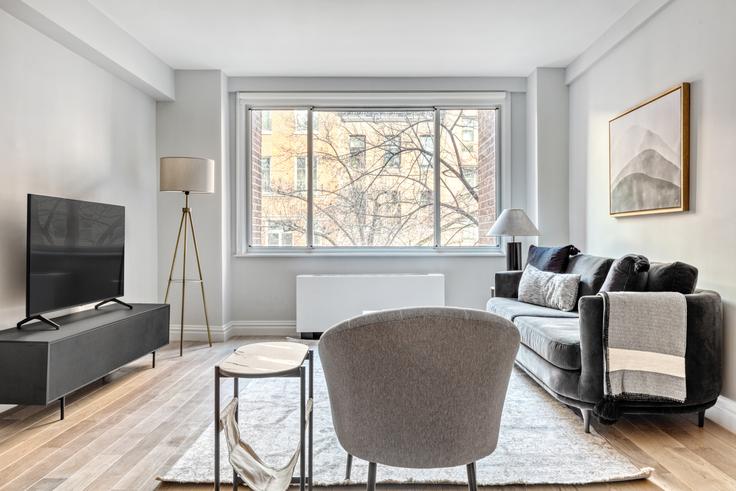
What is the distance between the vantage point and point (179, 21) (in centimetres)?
390

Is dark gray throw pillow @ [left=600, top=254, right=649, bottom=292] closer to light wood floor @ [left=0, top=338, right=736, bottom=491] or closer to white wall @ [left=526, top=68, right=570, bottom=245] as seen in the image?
light wood floor @ [left=0, top=338, right=736, bottom=491]

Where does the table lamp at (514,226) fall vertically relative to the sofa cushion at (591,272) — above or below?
above

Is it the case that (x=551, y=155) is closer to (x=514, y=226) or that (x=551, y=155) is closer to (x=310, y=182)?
(x=514, y=226)

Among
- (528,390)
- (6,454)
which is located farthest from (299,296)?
(6,454)

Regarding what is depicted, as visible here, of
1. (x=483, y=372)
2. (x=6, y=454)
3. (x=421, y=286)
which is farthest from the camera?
(x=421, y=286)

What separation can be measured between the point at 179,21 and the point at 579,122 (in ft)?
12.0

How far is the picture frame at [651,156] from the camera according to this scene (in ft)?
10.3

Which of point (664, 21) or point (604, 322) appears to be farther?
point (664, 21)

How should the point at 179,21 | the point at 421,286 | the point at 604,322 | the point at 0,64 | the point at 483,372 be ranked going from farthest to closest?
the point at 421,286, the point at 179,21, the point at 0,64, the point at 604,322, the point at 483,372

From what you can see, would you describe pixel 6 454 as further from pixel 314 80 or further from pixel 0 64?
pixel 314 80

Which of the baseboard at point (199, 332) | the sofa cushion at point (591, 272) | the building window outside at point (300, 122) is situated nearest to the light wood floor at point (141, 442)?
the sofa cushion at point (591, 272)

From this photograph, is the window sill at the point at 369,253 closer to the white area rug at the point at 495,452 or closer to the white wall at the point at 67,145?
the white wall at the point at 67,145

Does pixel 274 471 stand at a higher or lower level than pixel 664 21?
lower

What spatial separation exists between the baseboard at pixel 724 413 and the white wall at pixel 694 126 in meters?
0.05
